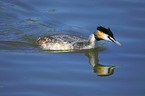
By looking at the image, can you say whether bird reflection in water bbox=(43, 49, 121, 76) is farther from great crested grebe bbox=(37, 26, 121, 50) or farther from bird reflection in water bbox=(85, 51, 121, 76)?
great crested grebe bbox=(37, 26, 121, 50)

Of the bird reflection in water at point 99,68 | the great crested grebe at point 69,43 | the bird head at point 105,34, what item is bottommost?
the bird reflection in water at point 99,68

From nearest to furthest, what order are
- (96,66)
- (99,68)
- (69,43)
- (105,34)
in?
(99,68) → (96,66) → (105,34) → (69,43)

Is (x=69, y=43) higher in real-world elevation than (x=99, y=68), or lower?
higher

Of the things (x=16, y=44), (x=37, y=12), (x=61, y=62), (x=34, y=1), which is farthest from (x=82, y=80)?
(x=34, y=1)

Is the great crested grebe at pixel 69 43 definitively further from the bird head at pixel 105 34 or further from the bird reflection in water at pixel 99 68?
the bird reflection in water at pixel 99 68

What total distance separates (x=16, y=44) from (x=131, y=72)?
15.8 ft

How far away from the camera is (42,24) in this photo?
15.2m

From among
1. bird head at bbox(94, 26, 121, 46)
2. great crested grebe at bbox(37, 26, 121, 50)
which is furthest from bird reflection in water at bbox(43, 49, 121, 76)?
bird head at bbox(94, 26, 121, 46)

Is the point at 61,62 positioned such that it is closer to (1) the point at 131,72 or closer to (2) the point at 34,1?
(1) the point at 131,72

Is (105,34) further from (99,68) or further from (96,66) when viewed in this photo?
(99,68)

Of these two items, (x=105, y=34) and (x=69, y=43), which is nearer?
(x=105, y=34)

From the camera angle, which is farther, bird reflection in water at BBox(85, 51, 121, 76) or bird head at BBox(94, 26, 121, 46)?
bird head at BBox(94, 26, 121, 46)

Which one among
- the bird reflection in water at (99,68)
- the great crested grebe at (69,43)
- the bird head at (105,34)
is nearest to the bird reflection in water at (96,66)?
the bird reflection in water at (99,68)

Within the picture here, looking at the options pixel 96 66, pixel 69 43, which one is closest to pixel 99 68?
pixel 96 66
